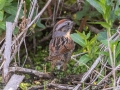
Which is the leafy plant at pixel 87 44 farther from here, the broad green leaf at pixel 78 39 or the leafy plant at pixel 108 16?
the leafy plant at pixel 108 16

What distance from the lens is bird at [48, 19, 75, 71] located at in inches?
186

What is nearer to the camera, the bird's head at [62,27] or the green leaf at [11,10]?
the green leaf at [11,10]

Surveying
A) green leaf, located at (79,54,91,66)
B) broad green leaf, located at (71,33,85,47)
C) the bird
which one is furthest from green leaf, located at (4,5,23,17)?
green leaf, located at (79,54,91,66)

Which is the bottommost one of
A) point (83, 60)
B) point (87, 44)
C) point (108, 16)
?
point (83, 60)

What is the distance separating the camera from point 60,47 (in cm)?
480

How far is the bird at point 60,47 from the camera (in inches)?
186

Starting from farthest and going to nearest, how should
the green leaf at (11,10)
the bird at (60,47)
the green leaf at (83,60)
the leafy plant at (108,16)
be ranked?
1. the bird at (60,47)
2. the green leaf at (11,10)
3. the green leaf at (83,60)
4. the leafy plant at (108,16)

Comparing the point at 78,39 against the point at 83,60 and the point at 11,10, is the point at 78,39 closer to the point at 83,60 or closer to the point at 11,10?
the point at 83,60

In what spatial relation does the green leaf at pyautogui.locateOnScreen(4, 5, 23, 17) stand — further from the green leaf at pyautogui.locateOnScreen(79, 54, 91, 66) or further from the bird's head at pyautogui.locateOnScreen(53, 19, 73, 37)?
the green leaf at pyautogui.locateOnScreen(79, 54, 91, 66)

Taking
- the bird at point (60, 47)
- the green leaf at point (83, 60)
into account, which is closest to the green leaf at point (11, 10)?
the bird at point (60, 47)

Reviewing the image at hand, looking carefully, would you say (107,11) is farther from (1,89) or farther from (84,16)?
(84,16)

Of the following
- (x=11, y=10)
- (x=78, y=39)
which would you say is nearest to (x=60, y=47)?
(x=11, y=10)

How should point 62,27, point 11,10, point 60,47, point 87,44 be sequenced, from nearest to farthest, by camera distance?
point 87,44
point 11,10
point 60,47
point 62,27

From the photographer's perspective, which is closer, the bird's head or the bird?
the bird
